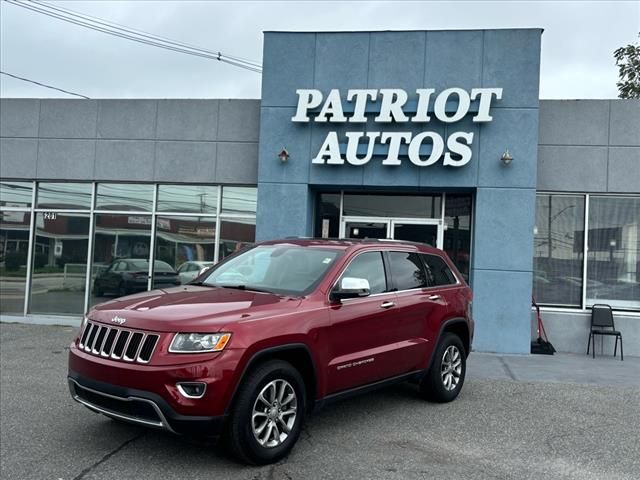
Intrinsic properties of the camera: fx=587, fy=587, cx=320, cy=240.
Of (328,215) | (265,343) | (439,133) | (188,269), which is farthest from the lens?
(188,269)

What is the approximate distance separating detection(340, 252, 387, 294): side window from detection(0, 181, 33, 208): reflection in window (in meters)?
9.65

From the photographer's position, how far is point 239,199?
39.5 ft

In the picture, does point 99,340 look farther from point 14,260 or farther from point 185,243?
point 14,260

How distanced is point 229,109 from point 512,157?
5.57 metres

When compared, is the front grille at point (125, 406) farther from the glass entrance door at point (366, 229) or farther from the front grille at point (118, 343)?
the glass entrance door at point (366, 229)

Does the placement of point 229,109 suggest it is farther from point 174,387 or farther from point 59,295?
point 174,387

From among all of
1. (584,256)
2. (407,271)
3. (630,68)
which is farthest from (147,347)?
(630,68)

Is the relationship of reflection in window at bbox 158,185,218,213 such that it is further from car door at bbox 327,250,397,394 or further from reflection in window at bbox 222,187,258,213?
car door at bbox 327,250,397,394

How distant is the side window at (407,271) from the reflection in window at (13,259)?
960 cm

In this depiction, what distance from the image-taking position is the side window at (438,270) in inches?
267

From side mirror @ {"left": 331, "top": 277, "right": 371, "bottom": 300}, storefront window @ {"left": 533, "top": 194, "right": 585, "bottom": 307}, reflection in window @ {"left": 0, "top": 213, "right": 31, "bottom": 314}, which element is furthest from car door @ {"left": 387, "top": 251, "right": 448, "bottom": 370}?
reflection in window @ {"left": 0, "top": 213, "right": 31, "bottom": 314}

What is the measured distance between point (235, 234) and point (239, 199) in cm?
72

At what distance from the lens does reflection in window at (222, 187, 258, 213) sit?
39.3 ft

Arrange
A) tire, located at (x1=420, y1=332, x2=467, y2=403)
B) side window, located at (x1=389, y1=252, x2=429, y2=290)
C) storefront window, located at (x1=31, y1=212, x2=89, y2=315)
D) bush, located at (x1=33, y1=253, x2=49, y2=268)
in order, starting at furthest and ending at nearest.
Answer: bush, located at (x1=33, y1=253, x2=49, y2=268), storefront window, located at (x1=31, y1=212, x2=89, y2=315), tire, located at (x1=420, y1=332, x2=467, y2=403), side window, located at (x1=389, y1=252, x2=429, y2=290)
